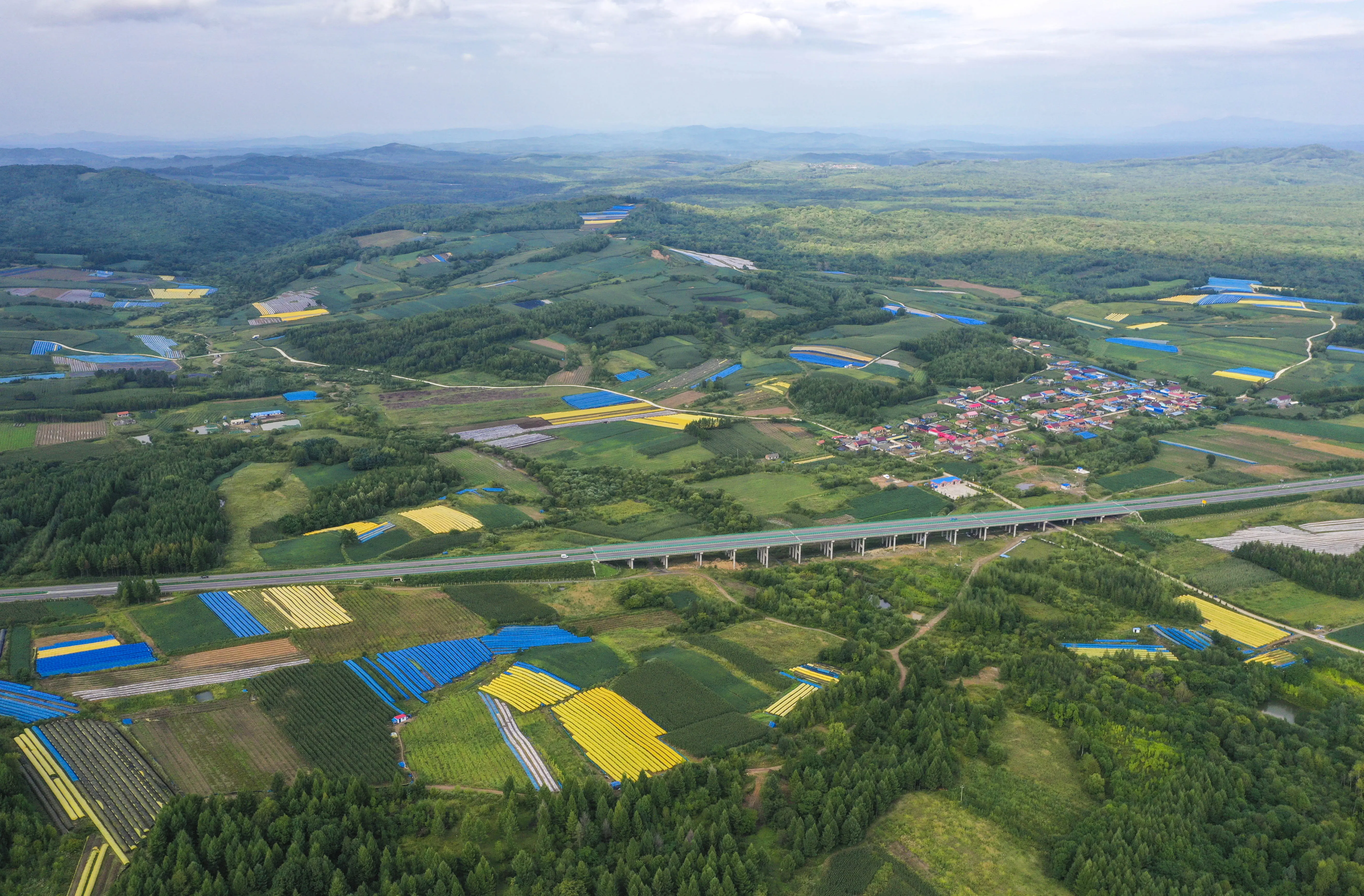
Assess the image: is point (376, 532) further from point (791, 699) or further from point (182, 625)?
point (791, 699)

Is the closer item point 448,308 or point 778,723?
point 778,723

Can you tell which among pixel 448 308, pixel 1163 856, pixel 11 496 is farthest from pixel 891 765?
pixel 448 308

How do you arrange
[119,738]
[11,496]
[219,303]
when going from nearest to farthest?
[119,738], [11,496], [219,303]

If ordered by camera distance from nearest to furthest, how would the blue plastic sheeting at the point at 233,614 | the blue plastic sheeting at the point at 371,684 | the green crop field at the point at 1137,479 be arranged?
the blue plastic sheeting at the point at 371,684
the blue plastic sheeting at the point at 233,614
the green crop field at the point at 1137,479

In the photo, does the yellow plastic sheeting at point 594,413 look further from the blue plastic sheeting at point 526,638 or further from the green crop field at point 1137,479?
the green crop field at point 1137,479

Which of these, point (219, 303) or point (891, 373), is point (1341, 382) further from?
point (219, 303)

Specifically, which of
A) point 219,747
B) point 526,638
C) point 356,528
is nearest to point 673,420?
point 356,528

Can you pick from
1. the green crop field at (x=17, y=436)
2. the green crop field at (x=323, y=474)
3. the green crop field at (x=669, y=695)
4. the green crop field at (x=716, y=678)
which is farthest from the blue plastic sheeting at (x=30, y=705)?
the green crop field at (x=17, y=436)
